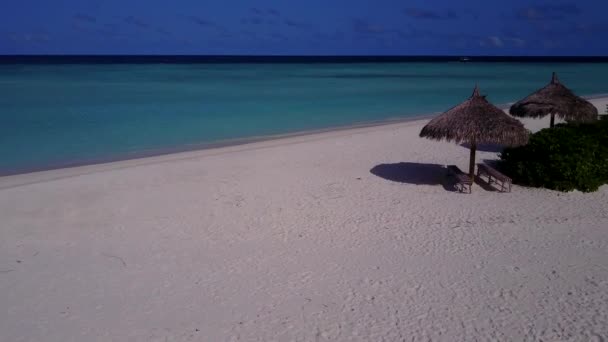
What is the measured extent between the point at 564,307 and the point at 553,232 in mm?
2086

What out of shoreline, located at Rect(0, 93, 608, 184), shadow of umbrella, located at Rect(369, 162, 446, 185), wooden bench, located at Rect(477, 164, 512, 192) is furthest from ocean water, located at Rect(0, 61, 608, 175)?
wooden bench, located at Rect(477, 164, 512, 192)

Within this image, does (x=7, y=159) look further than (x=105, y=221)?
Yes

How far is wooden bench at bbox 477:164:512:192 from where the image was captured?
7.76 meters

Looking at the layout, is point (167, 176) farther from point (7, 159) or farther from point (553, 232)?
point (553, 232)

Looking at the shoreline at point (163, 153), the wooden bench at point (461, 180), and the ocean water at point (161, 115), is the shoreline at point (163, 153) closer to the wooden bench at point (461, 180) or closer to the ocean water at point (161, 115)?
the ocean water at point (161, 115)

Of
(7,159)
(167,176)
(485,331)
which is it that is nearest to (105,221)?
(167,176)

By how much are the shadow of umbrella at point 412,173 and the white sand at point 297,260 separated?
84 millimetres

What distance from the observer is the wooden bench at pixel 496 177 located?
25.5 feet

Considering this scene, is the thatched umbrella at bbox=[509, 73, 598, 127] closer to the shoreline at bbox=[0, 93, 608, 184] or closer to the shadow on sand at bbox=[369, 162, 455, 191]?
the shadow on sand at bbox=[369, 162, 455, 191]

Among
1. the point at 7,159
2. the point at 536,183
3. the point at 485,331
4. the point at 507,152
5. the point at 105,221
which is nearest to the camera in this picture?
the point at 485,331

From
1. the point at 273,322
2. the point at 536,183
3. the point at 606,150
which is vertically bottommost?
the point at 273,322

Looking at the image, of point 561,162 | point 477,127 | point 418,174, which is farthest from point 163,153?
point 561,162

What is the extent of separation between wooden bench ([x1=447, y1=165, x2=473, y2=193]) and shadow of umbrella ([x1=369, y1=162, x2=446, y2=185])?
279mm

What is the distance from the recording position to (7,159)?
11.8 meters
